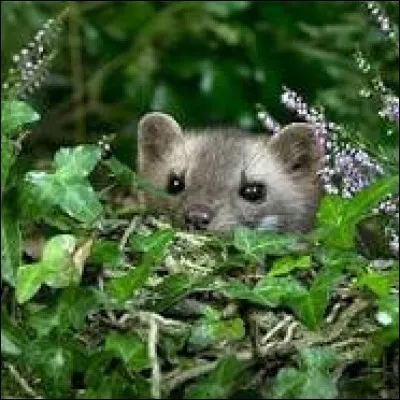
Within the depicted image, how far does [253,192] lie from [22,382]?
8.13 ft

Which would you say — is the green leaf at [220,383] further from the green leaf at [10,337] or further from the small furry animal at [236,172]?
the small furry animal at [236,172]

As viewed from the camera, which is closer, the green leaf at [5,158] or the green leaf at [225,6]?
the green leaf at [5,158]

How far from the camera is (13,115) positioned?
4.06m

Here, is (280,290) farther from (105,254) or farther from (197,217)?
(197,217)

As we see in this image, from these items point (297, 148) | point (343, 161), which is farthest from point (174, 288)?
point (297, 148)

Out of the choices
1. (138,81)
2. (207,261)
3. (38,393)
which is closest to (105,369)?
(38,393)

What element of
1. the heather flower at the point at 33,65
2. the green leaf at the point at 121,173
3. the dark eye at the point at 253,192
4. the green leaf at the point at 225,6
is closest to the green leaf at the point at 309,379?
the green leaf at the point at 121,173

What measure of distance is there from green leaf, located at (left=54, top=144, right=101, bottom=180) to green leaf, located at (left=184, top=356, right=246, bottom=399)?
27.8 inches

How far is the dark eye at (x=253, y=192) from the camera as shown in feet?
20.3

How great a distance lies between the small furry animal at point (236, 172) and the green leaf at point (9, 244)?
181cm

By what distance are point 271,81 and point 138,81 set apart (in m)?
1.01

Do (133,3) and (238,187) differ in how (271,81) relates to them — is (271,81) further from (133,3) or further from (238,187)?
(238,187)

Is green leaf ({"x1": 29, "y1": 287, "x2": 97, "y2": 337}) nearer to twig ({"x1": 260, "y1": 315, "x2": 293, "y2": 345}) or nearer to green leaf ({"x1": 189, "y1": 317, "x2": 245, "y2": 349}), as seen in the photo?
green leaf ({"x1": 189, "y1": 317, "x2": 245, "y2": 349})

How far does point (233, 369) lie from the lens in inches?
148
